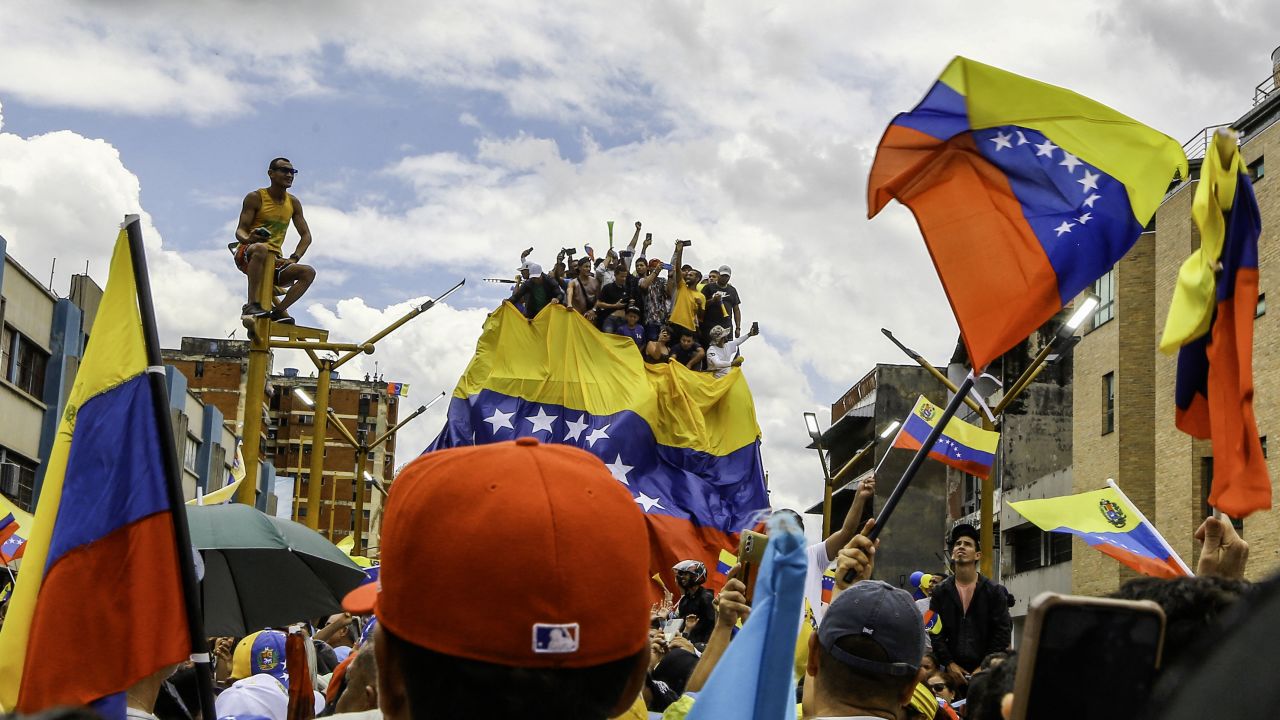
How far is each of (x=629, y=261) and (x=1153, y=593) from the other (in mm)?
19650

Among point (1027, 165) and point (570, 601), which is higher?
point (1027, 165)

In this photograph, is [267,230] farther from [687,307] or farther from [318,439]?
[687,307]

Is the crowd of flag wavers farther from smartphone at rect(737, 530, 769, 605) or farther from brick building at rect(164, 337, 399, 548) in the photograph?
brick building at rect(164, 337, 399, 548)

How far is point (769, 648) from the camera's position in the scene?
2.35 metres

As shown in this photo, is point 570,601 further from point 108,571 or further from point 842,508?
point 842,508

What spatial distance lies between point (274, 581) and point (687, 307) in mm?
13744

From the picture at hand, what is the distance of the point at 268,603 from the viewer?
7785 millimetres

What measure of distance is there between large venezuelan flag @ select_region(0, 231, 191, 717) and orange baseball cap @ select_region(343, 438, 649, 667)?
2.09 m

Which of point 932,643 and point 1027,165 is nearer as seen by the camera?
point 1027,165

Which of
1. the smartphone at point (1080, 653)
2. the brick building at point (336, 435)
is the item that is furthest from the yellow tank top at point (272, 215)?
the brick building at point (336, 435)

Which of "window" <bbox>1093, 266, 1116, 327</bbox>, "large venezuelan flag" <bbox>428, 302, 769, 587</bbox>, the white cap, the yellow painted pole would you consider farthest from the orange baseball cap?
→ "window" <bbox>1093, 266, 1116, 327</bbox>

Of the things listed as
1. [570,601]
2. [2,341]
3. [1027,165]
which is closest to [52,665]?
[570,601]

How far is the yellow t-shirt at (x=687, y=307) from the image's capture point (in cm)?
2100

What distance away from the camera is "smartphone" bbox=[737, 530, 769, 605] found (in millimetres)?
3094
